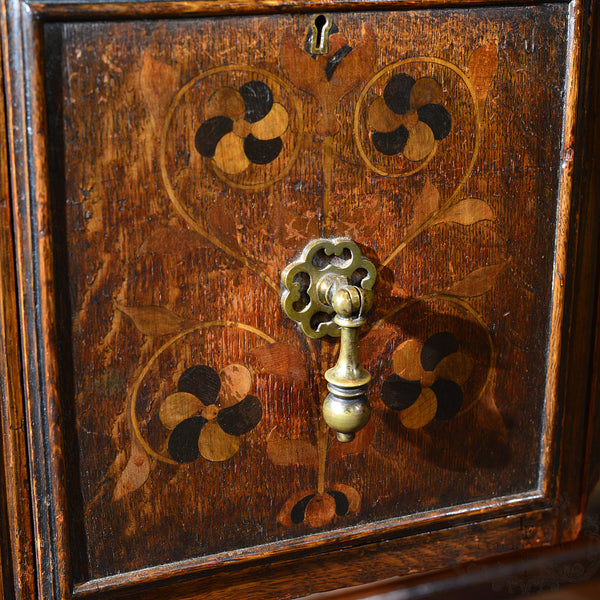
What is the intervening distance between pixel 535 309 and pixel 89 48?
16.8 inches

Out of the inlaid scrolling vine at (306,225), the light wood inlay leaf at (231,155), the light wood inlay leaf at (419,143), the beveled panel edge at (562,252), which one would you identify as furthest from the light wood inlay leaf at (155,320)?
the beveled panel edge at (562,252)

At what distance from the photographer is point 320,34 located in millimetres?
565

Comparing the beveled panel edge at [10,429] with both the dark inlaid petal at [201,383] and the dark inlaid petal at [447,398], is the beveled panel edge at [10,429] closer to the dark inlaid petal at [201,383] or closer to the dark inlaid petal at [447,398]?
the dark inlaid petal at [201,383]

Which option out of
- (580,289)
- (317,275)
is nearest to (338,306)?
(317,275)

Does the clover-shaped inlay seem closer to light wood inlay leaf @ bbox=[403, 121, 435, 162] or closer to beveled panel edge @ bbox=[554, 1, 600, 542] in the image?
light wood inlay leaf @ bbox=[403, 121, 435, 162]

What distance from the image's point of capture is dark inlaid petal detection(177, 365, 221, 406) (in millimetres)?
583

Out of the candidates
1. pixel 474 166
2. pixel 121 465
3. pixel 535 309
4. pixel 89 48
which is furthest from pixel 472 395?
pixel 89 48

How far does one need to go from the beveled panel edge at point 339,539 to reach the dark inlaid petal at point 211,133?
323 mm

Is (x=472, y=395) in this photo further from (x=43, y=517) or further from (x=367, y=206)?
(x=43, y=517)

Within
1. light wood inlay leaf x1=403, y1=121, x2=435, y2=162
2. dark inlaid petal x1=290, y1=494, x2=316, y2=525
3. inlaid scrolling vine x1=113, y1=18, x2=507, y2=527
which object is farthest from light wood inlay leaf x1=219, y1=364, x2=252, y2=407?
light wood inlay leaf x1=403, y1=121, x2=435, y2=162

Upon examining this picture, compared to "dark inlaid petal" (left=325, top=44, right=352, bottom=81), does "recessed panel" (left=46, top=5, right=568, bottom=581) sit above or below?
below

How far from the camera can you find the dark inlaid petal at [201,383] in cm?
58

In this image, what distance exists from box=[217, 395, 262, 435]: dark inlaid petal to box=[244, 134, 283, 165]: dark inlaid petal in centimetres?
18

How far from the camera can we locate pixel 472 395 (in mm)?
678
